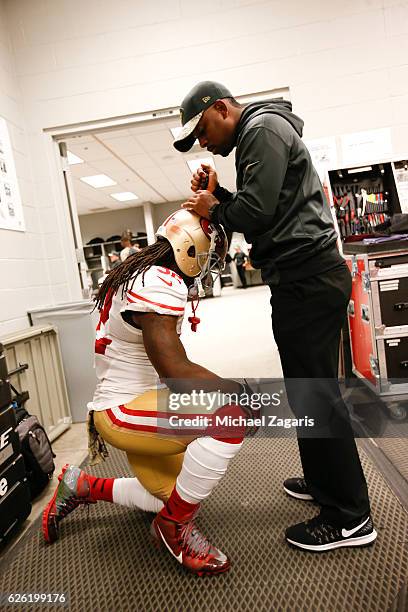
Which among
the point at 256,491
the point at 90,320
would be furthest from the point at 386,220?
the point at 90,320

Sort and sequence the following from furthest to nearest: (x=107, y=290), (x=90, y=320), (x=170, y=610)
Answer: (x=90, y=320)
(x=107, y=290)
(x=170, y=610)

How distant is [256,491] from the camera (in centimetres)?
194

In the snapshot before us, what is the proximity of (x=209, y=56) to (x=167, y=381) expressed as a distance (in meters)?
2.83

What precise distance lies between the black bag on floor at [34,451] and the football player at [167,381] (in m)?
0.67

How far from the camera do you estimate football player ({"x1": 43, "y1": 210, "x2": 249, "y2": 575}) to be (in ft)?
4.32

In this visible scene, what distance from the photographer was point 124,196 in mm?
11570

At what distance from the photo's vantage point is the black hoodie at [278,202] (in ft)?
4.33

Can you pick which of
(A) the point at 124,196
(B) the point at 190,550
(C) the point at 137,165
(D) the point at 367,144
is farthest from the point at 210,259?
(A) the point at 124,196

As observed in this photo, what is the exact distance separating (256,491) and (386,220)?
6.73 ft

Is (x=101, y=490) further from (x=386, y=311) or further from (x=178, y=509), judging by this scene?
(x=386, y=311)

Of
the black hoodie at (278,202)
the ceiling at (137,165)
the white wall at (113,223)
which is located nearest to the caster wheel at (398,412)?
the black hoodie at (278,202)

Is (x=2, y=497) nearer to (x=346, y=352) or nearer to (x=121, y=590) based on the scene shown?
(x=121, y=590)

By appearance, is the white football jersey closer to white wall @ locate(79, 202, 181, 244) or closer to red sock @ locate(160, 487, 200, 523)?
red sock @ locate(160, 487, 200, 523)

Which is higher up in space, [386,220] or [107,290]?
[386,220]
